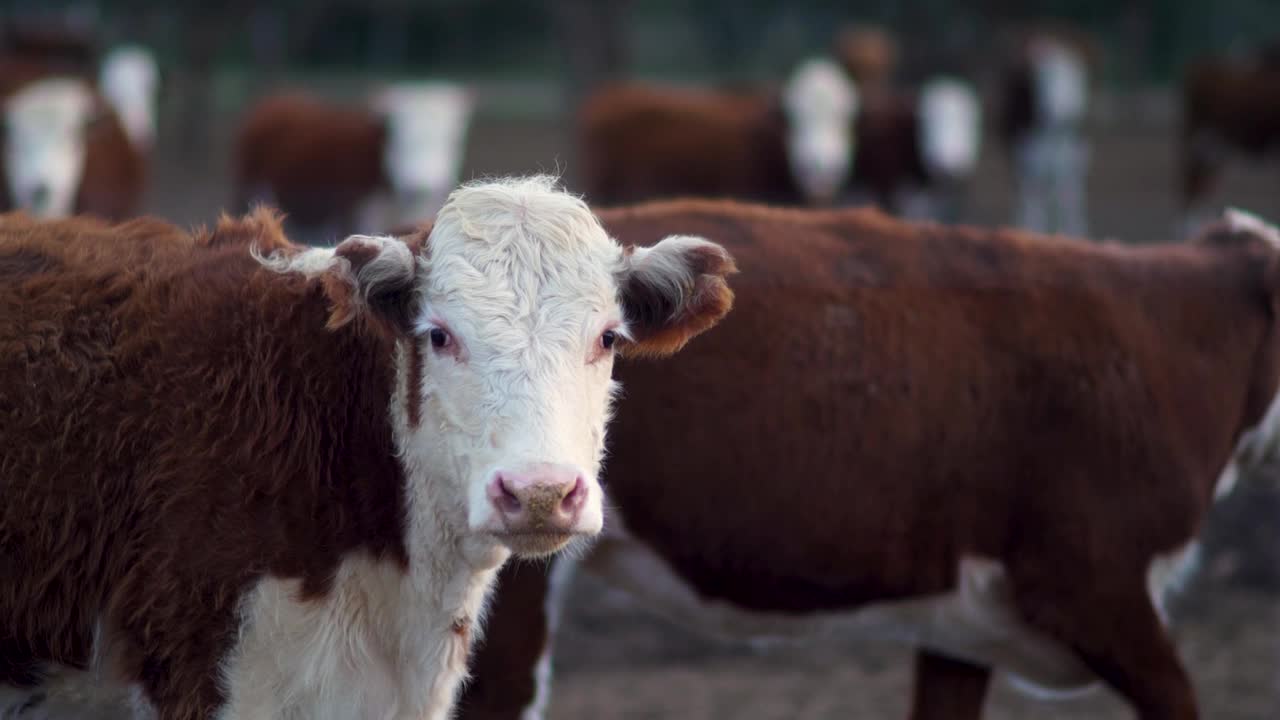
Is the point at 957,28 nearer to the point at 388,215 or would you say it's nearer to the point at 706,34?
the point at 706,34

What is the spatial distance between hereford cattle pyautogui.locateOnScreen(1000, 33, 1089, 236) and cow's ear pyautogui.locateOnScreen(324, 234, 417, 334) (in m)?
16.3

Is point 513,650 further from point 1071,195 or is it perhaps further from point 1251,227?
point 1071,195

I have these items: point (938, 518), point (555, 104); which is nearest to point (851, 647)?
point (938, 518)

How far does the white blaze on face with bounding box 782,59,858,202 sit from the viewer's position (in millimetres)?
16250

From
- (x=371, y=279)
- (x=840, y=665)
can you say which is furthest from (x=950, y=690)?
(x=371, y=279)

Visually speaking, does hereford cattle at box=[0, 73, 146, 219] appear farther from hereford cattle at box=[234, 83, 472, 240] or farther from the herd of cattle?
the herd of cattle

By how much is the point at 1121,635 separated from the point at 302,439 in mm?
2538

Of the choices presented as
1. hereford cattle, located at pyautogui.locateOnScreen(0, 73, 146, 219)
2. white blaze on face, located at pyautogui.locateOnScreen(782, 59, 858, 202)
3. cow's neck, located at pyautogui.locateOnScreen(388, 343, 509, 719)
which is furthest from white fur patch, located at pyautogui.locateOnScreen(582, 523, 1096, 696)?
white blaze on face, located at pyautogui.locateOnScreen(782, 59, 858, 202)

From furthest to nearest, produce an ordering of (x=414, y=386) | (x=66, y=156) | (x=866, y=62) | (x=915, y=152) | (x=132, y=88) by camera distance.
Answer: (x=866, y=62) → (x=132, y=88) → (x=915, y=152) → (x=66, y=156) → (x=414, y=386)

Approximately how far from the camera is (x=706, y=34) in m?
29.4

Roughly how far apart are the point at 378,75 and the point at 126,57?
30.1ft

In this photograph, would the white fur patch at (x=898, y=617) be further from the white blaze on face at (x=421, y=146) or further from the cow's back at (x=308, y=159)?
the cow's back at (x=308, y=159)

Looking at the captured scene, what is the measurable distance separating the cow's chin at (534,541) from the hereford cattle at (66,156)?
7.85 meters

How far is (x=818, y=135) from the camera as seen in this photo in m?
16.5
